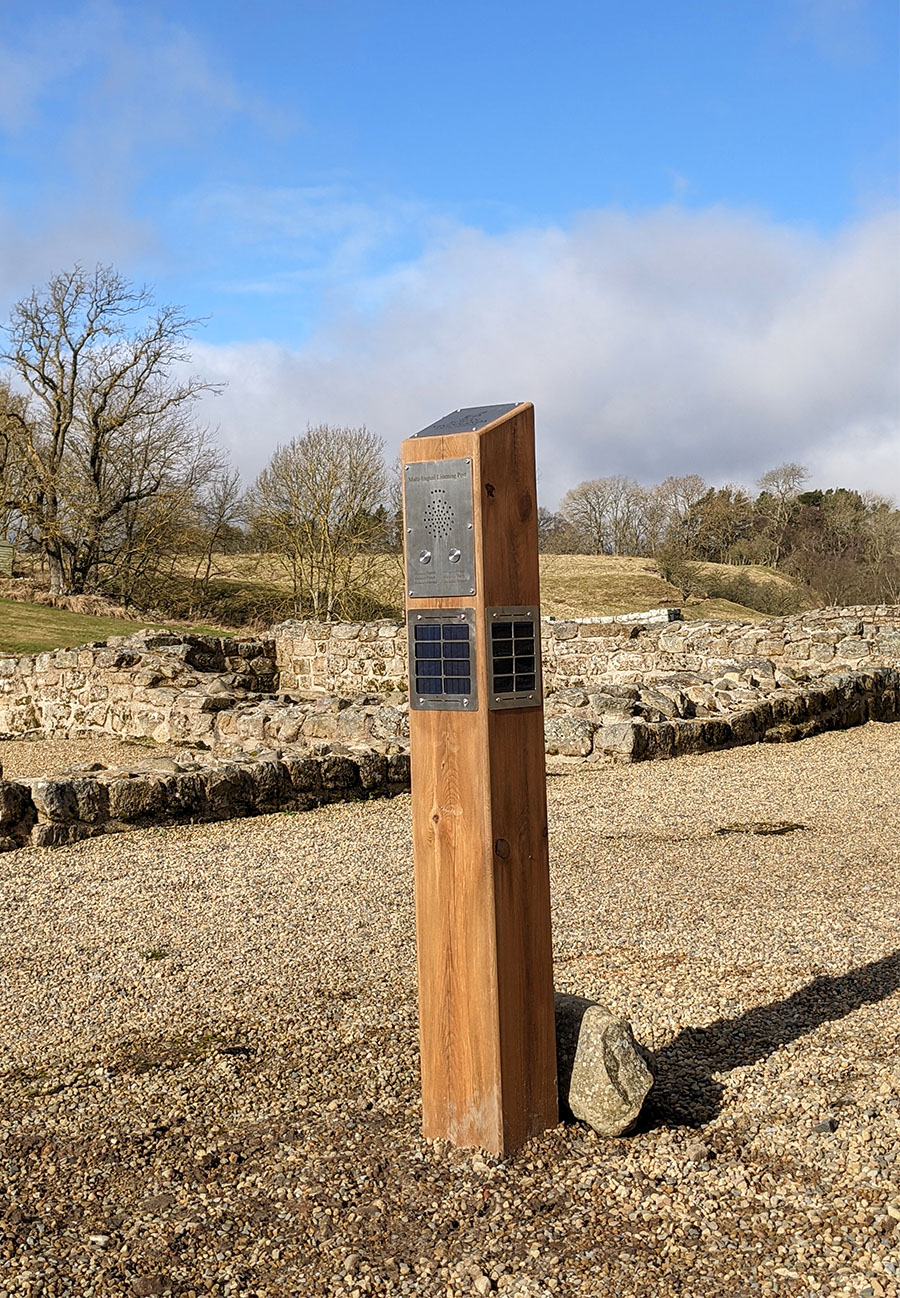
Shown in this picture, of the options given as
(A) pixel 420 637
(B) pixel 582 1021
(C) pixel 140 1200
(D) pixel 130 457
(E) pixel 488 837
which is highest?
(D) pixel 130 457

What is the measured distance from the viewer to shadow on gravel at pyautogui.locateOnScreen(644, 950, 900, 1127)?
139 inches

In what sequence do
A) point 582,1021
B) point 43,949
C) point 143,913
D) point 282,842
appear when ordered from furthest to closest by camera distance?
point 282,842 < point 143,913 < point 43,949 < point 582,1021

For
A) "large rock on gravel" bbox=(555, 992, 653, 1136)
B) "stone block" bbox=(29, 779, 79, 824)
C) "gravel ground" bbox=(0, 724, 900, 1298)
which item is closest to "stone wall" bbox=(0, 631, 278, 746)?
"stone block" bbox=(29, 779, 79, 824)

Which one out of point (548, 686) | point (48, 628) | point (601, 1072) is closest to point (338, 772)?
point (601, 1072)

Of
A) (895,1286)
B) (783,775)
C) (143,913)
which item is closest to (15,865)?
(143,913)

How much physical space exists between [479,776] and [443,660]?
0.35 meters

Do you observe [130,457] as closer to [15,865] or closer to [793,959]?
[15,865]

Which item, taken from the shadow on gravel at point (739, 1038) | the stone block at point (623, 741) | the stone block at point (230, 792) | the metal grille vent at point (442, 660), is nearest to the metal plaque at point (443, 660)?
the metal grille vent at point (442, 660)

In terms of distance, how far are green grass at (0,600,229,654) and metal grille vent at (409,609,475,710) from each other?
1768 cm

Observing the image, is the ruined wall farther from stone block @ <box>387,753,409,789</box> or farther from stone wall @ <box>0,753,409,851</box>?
stone wall @ <box>0,753,409,851</box>

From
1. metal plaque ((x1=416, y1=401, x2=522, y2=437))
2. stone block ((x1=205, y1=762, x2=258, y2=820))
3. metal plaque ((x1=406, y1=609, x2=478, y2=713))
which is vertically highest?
metal plaque ((x1=416, y1=401, x2=522, y2=437))

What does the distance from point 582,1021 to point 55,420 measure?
3102 centimetres

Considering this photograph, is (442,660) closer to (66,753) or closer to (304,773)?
(304,773)

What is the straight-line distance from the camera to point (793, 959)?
4867mm
